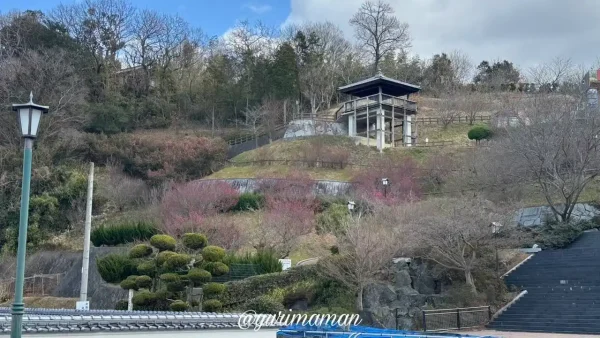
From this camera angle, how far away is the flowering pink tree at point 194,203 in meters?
28.2

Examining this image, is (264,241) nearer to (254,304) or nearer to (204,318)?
(254,304)

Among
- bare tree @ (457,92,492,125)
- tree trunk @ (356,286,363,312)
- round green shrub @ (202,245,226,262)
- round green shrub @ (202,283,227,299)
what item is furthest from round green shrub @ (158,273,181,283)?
bare tree @ (457,92,492,125)

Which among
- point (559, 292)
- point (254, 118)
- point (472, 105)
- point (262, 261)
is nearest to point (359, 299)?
point (262, 261)

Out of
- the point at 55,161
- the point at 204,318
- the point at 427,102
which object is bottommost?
the point at 204,318

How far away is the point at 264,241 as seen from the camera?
27438mm

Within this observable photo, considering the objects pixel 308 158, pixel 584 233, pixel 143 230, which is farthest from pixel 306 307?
pixel 308 158

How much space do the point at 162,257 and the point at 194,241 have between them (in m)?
1.54

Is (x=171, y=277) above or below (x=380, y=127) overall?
below

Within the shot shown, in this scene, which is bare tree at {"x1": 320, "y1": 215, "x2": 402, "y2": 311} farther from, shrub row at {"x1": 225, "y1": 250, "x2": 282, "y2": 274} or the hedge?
shrub row at {"x1": 225, "y1": 250, "x2": 282, "y2": 274}

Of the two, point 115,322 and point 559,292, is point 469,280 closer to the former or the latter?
point 559,292

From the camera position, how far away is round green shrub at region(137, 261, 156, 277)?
69.7 ft

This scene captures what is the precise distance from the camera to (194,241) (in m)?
21.8

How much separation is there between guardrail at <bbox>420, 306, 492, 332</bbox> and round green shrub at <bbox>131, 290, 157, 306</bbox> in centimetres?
897

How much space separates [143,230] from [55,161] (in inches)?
624
